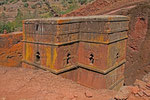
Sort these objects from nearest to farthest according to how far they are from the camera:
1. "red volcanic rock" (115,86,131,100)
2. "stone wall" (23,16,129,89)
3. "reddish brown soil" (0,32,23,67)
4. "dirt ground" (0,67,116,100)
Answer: "red volcanic rock" (115,86,131,100) < "dirt ground" (0,67,116,100) < "stone wall" (23,16,129,89) < "reddish brown soil" (0,32,23,67)

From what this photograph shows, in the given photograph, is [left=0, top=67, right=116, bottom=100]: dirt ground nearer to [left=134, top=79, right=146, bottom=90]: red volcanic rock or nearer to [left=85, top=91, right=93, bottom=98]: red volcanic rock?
[left=85, top=91, right=93, bottom=98]: red volcanic rock

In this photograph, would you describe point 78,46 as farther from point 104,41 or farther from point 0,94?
point 0,94

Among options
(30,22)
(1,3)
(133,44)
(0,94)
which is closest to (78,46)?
(30,22)

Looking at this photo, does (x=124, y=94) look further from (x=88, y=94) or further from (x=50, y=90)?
(x=50, y=90)

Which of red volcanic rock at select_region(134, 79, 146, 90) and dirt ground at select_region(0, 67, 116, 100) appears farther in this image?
dirt ground at select_region(0, 67, 116, 100)

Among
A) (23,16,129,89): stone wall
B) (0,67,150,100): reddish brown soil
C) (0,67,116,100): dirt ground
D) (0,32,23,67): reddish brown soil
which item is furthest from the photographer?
(0,32,23,67): reddish brown soil

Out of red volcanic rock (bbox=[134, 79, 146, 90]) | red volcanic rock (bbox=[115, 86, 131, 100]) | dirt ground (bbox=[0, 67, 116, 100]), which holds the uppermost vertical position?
red volcanic rock (bbox=[134, 79, 146, 90])

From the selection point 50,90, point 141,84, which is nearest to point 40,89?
point 50,90

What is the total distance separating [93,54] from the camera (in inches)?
343

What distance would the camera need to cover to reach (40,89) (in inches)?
232

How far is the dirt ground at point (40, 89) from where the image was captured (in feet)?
17.7

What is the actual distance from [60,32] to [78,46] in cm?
163

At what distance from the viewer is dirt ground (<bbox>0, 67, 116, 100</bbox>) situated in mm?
5405

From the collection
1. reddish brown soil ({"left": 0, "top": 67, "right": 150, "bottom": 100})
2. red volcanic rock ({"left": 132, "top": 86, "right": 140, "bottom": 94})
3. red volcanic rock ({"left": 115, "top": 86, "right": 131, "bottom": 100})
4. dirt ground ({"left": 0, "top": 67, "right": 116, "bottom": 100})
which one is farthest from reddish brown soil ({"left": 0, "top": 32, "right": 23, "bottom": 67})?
red volcanic rock ({"left": 132, "top": 86, "right": 140, "bottom": 94})
